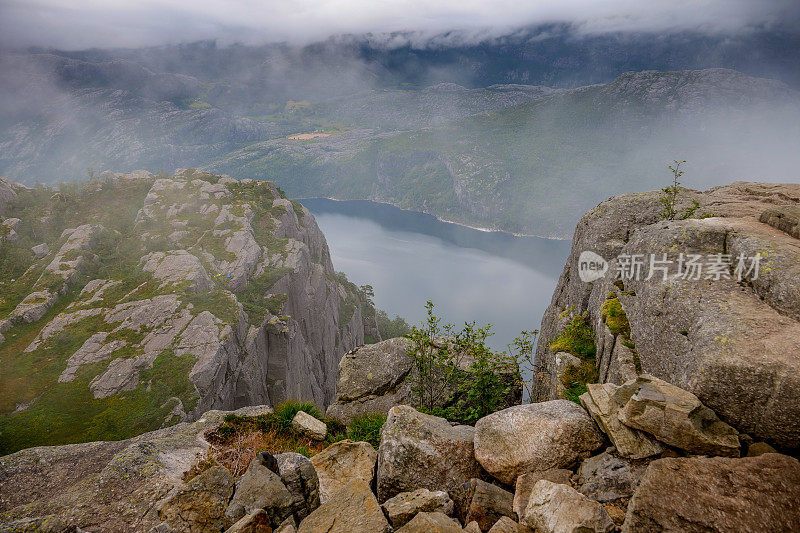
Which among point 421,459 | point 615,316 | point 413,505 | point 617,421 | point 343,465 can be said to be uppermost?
point 615,316

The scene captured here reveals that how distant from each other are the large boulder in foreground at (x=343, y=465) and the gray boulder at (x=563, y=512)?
528 cm

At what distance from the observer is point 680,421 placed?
7.57m

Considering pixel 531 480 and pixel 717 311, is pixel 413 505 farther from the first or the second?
pixel 717 311

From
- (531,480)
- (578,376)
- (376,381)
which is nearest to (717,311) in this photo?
(578,376)

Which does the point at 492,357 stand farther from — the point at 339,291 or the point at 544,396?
the point at 339,291

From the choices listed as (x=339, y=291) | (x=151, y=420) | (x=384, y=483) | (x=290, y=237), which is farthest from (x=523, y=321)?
Result: (x=384, y=483)

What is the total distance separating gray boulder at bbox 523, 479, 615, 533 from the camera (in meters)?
6.38

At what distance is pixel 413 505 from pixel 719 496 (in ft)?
18.2

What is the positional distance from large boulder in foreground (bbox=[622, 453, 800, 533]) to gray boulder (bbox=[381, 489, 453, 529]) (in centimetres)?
372

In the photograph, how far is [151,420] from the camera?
101 ft

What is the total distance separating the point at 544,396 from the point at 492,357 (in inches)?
115

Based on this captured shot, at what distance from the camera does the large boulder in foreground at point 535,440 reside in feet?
29.9

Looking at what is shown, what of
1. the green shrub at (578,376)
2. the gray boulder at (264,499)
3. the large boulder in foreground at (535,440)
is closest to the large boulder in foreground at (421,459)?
the large boulder in foreground at (535,440)

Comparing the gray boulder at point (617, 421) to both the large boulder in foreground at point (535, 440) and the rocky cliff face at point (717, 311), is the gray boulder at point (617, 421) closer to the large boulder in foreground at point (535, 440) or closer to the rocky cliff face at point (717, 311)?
the large boulder in foreground at point (535, 440)
